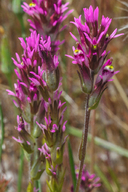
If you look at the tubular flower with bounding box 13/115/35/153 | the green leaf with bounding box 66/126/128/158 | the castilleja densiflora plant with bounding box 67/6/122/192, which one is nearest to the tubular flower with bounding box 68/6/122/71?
the castilleja densiflora plant with bounding box 67/6/122/192

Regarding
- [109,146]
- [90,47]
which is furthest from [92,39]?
[109,146]

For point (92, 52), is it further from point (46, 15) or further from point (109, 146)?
point (109, 146)

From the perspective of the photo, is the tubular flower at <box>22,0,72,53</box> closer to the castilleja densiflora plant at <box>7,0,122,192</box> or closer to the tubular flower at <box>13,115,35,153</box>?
the castilleja densiflora plant at <box>7,0,122,192</box>

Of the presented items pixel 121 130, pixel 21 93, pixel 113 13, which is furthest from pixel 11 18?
pixel 21 93

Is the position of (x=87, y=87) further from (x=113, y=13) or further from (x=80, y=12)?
(x=113, y=13)

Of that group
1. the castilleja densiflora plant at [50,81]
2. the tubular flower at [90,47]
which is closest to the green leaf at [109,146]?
the castilleja densiflora plant at [50,81]
